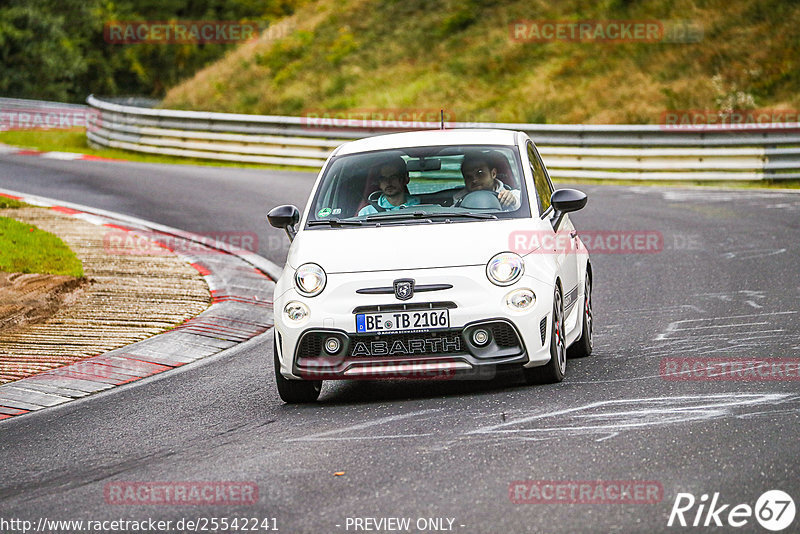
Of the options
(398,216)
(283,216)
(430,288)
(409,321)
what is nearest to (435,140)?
(398,216)

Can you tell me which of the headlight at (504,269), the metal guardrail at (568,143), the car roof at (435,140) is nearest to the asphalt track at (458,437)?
the headlight at (504,269)

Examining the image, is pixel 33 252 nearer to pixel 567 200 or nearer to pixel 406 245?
pixel 406 245

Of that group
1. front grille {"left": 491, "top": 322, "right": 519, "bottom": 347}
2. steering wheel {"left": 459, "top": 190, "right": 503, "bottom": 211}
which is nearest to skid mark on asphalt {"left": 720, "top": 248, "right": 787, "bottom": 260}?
steering wheel {"left": 459, "top": 190, "right": 503, "bottom": 211}

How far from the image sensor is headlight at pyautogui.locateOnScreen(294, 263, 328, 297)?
7547 millimetres

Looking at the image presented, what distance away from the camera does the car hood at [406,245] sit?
7.52 m

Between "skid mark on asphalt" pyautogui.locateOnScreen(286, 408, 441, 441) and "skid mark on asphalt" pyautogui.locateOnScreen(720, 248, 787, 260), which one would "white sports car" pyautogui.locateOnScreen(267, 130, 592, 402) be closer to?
"skid mark on asphalt" pyautogui.locateOnScreen(286, 408, 441, 441)

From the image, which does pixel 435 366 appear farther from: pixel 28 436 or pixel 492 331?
pixel 28 436

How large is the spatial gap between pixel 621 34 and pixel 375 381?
26.4 meters

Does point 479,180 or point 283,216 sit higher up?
point 479,180

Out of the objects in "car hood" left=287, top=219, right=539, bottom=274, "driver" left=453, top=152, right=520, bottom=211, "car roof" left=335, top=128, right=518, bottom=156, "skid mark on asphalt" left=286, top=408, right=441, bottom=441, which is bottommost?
"skid mark on asphalt" left=286, top=408, right=441, bottom=441

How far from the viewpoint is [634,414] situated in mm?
6848

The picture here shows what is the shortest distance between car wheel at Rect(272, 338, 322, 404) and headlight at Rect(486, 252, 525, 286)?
→ 139 centimetres

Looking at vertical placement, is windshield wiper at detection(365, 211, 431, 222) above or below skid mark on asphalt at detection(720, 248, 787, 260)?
above

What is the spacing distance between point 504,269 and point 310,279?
4.00 feet
